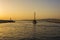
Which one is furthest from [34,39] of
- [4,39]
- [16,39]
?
[4,39]

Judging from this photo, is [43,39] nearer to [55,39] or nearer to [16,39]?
[55,39]

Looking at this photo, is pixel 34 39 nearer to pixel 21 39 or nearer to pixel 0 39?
pixel 21 39

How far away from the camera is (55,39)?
20.8 m

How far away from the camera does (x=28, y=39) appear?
20953 mm

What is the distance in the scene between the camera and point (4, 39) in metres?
21.0

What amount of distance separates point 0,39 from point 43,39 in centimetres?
554

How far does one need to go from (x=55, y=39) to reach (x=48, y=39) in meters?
0.89

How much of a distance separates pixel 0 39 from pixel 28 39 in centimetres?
360

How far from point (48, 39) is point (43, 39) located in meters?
0.64

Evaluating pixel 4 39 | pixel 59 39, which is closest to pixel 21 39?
pixel 4 39

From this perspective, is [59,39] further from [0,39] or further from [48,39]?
[0,39]

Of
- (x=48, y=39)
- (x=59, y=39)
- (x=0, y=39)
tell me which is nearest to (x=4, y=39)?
(x=0, y=39)

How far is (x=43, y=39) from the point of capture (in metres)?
21.0

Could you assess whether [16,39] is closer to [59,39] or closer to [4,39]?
[4,39]
